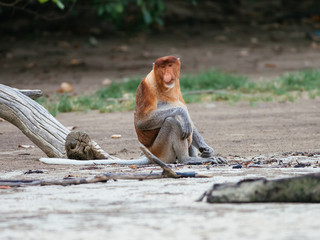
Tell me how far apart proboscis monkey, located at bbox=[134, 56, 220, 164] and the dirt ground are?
18.2 inches

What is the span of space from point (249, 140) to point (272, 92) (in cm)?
→ 427

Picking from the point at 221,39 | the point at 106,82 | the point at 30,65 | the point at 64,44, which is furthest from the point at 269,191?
the point at 221,39

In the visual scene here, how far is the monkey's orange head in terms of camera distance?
6449 mm

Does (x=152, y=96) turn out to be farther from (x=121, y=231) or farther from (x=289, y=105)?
(x=289, y=105)

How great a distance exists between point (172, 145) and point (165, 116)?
1.00 feet

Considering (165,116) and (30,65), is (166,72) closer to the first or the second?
(165,116)

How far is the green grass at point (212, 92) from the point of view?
11266 mm

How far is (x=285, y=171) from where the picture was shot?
5410mm

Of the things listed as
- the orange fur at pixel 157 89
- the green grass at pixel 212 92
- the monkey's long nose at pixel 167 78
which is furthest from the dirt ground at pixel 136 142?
the monkey's long nose at pixel 167 78

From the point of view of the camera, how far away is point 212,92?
12.4 meters

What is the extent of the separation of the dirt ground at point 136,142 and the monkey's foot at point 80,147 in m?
0.40

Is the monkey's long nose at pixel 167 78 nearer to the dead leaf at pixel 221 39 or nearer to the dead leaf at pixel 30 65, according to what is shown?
the dead leaf at pixel 30 65

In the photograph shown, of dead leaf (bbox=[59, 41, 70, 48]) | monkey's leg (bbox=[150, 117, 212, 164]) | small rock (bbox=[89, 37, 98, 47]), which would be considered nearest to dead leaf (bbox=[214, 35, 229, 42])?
small rock (bbox=[89, 37, 98, 47])

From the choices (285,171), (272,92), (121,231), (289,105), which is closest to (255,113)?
(289,105)
